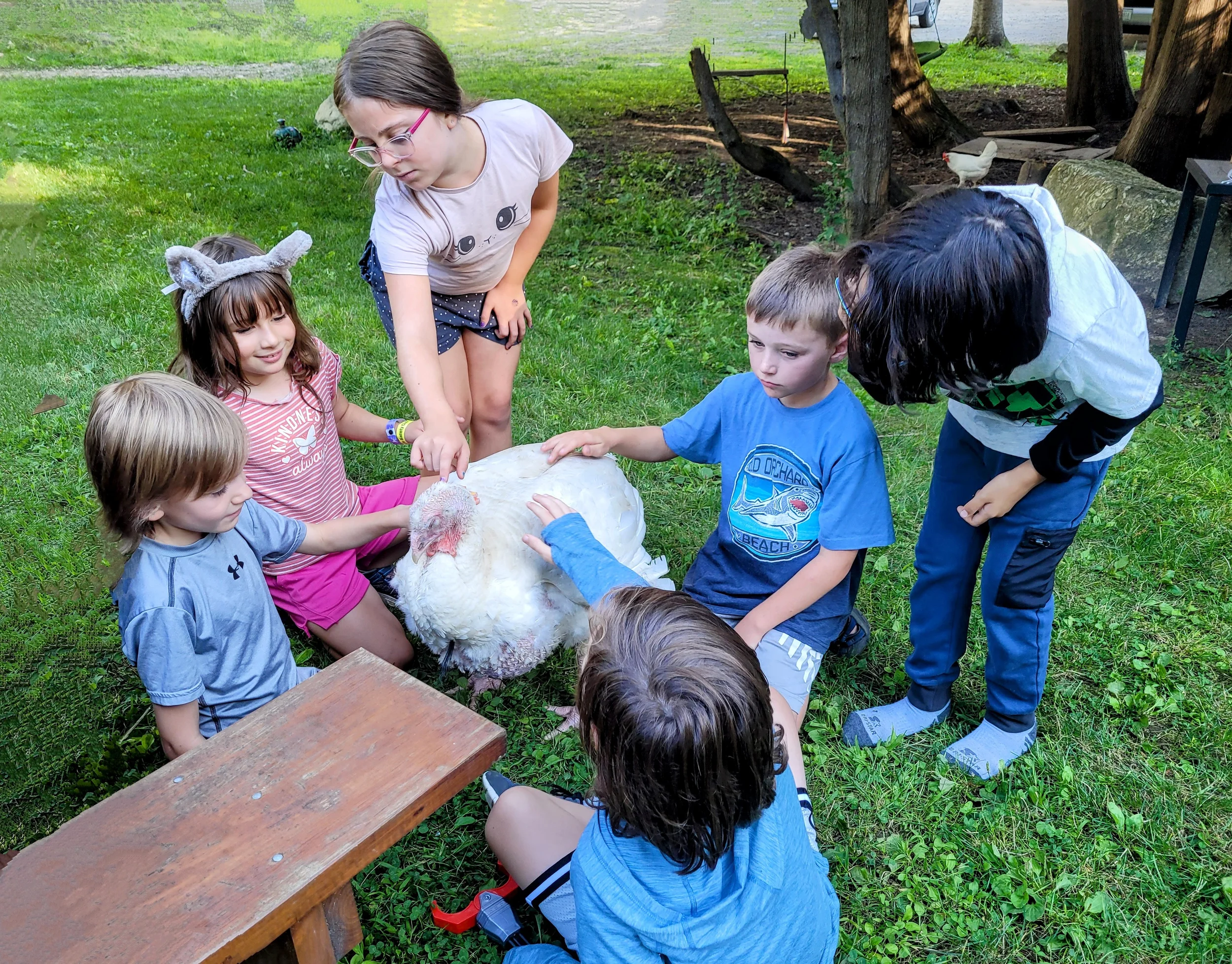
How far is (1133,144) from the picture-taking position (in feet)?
19.2

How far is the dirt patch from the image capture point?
4.82 metres

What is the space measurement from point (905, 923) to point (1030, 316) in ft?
4.61

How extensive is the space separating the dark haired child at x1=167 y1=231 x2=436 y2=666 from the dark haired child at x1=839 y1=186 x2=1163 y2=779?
1.35 m

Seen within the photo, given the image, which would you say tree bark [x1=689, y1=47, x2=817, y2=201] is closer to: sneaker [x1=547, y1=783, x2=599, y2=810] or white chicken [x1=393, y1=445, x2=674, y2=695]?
white chicken [x1=393, y1=445, x2=674, y2=695]

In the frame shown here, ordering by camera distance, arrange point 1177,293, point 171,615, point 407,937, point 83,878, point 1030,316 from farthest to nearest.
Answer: point 1177,293
point 407,937
point 171,615
point 1030,316
point 83,878

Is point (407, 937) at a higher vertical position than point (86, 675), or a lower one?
lower

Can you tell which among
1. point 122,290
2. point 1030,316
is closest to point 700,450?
point 1030,316

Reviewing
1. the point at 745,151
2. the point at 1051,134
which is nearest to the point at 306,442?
the point at 745,151

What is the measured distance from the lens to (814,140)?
8477 millimetres

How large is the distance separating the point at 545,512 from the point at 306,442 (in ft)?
3.22

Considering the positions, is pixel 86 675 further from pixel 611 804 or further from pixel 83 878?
pixel 611 804

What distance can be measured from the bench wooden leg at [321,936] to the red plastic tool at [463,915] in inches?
14.2

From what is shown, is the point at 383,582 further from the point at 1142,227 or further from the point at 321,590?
the point at 1142,227

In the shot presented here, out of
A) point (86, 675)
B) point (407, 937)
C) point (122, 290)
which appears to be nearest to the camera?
point (407, 937)
